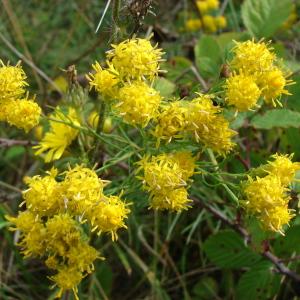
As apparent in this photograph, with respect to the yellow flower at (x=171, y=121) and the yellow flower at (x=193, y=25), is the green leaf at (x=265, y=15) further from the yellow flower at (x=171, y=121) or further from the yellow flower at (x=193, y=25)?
the yellow flower at (x=171, y=121)

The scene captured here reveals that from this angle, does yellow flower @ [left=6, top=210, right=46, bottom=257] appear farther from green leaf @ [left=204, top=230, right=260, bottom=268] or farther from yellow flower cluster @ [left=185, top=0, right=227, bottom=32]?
yellow flower cluster @ [left=185, top=0, right=227, bottom=32]

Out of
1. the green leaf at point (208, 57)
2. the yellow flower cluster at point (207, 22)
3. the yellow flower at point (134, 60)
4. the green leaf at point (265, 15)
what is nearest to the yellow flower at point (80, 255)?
the yellow flower at point (134, 60)

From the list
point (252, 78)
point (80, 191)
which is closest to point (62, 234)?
point (80, 191)

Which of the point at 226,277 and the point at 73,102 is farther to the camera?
the point at 226,277

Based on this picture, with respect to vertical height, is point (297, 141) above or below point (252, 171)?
below

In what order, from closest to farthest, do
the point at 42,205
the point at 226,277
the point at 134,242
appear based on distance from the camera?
1. the point at 42,205
2. the point at 226,277
3. the point at 134,242

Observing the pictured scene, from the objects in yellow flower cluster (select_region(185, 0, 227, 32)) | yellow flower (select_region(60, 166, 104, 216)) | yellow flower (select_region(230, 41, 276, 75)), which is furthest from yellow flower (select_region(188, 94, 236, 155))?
yellow flower cluster (select_region(185, 0, 227, 32))

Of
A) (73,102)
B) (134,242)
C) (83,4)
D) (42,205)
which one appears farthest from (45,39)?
(42,205)

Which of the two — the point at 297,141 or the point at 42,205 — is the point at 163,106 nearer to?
the point at 42,205
